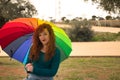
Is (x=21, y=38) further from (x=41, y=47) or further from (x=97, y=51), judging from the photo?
(x=97, y=51)

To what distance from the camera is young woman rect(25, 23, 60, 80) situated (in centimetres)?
524

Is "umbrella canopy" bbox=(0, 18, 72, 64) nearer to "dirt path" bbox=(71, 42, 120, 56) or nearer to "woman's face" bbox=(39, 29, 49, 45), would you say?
"woman's face" bbox=(39, 29, 49, 45)

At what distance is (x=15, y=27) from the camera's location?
268 inches

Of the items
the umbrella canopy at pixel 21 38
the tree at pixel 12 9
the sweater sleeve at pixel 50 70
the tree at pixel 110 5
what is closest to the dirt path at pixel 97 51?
the tree at pixel 12 9

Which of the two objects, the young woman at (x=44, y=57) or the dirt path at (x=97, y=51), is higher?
the young woman at (x=44, y=57)

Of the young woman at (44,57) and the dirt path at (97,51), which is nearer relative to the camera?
the young woman at (44,57)

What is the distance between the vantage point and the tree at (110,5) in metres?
16.2

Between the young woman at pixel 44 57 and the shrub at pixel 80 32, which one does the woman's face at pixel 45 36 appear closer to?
the young woman at pixel 44 57

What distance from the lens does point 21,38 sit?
6621 mm

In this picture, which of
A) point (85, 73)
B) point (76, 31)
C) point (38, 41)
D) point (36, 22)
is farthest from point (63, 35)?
point (76, 31)

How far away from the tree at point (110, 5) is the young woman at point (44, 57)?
11040 millimetres

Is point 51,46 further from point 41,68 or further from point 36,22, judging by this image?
point 36,22

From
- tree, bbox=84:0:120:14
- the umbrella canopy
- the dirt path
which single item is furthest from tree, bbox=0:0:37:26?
the umbrella canopy

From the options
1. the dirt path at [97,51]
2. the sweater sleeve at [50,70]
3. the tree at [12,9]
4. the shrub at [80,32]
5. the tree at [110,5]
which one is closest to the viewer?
the sweater sleeve at [50,70]
